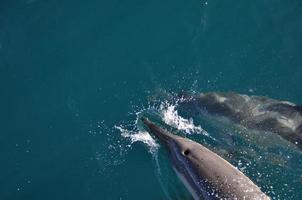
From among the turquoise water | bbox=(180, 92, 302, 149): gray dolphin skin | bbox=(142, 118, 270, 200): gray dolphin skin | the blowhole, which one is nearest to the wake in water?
the turquoise water

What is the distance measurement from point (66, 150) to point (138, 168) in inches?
98.7

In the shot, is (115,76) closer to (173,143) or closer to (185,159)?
(173,143)

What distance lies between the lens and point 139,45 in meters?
18.4

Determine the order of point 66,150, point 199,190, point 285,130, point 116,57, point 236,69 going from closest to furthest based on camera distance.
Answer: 1. point 199,190
2. point 285,130
3. point 66,150
4. point 236,69
5. point 116,57

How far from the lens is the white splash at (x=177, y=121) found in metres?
14.6

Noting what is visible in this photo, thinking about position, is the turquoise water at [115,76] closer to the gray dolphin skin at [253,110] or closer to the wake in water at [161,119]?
the wake in water at [161,119]

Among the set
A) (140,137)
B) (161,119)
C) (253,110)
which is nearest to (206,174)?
(140,137)

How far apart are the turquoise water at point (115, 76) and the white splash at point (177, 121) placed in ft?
0.72

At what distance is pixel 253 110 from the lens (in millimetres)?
14539

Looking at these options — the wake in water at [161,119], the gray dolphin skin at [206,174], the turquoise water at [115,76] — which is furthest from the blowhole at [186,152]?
the wake in water at [161,119]

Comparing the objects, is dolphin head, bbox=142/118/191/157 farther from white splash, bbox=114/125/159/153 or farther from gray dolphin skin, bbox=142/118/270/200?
white splash, bbox=114/125/159/153

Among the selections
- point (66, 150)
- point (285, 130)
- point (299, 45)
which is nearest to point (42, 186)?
point (66, 150)

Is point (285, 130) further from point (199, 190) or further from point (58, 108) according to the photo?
point (58, 108)

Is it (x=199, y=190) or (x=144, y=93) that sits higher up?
(x=144, y=93)
